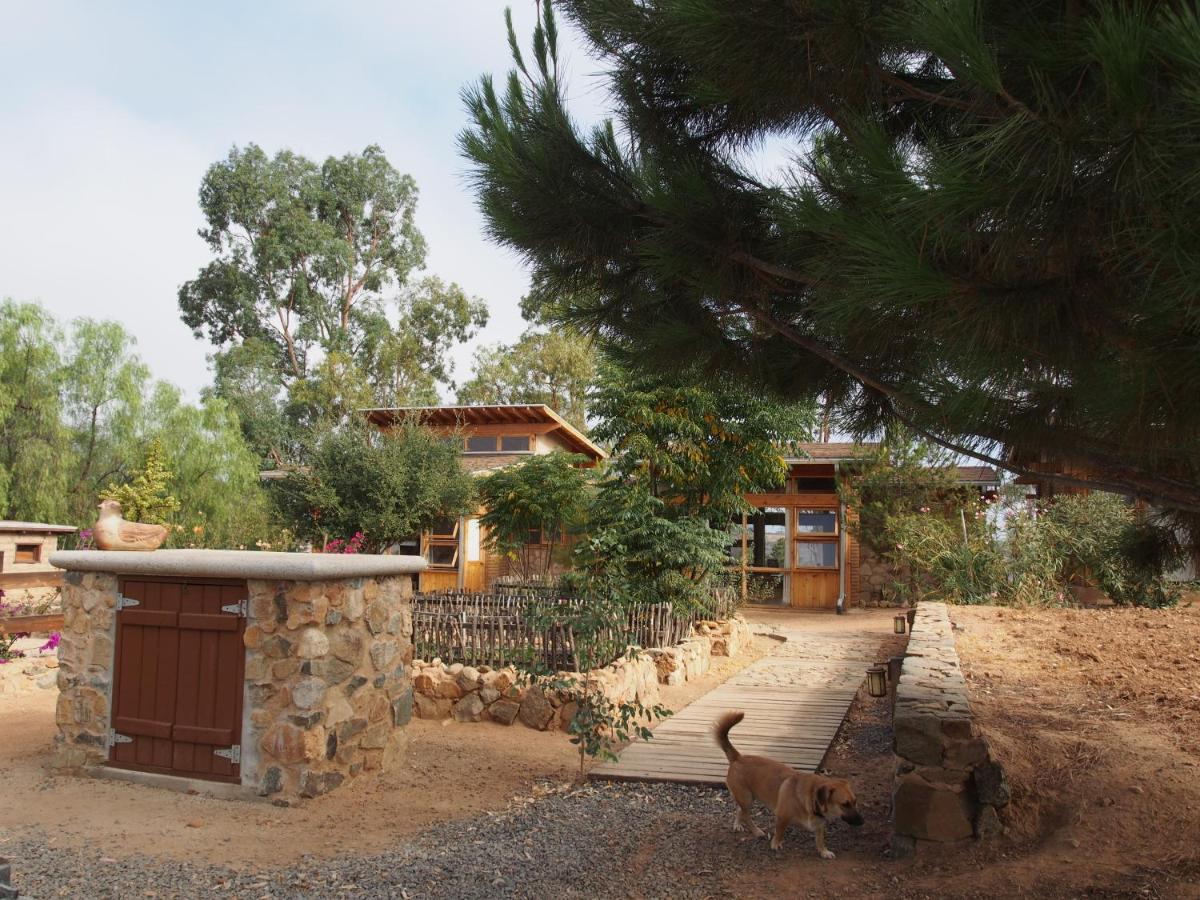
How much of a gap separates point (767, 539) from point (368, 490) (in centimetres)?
880

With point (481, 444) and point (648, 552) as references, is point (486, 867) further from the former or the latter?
point (481, 444)

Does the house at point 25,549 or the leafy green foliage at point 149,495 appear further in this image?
the leafy green foliage at point 149,495

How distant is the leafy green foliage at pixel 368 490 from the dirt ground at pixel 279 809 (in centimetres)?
1024

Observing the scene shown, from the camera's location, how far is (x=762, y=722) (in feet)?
23.8

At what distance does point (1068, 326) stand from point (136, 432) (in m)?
22.6

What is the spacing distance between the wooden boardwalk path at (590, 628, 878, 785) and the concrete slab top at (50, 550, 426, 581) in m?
2.05

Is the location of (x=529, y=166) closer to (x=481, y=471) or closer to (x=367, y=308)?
(x=481, y=471)

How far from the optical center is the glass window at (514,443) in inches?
874

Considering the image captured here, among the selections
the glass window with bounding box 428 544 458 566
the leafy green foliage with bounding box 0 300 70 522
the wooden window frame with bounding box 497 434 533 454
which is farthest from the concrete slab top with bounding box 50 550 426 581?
the wooden window frame with bounding box 497 434 533 454

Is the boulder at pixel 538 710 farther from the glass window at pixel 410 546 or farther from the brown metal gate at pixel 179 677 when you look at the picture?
the glass window at pixel 410 546

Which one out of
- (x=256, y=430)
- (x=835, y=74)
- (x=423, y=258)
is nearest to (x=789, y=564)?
(x=835, y=74)

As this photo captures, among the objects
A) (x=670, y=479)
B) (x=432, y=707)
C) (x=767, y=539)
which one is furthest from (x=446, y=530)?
(x=432, y=707)

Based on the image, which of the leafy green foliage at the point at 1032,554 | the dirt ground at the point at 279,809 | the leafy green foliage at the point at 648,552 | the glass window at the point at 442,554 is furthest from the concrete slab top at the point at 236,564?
the glass window at the point at 442,554

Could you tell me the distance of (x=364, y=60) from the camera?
26.5ft
